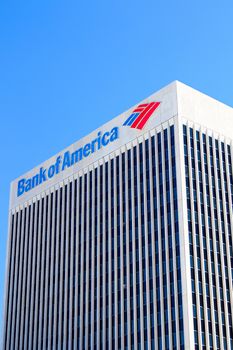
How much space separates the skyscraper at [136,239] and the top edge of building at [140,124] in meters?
0.22

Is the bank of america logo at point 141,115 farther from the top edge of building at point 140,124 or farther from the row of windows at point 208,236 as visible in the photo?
the row of windows at point 208,236

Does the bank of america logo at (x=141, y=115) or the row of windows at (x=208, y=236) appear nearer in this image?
the row of windows at (x=208, y=236)

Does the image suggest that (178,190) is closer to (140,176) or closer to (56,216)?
(140,176)

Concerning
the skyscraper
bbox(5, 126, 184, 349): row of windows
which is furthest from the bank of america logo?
A: bbox(5, 126, 184, 349): row of windows

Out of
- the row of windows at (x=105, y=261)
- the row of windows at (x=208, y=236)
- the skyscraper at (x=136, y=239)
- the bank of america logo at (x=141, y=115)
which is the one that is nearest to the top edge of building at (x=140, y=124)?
the bank of america logo at (x=141, y=115)

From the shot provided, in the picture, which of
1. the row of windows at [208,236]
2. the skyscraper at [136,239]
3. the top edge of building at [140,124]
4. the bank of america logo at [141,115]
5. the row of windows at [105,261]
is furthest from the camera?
the bank of america logo at [141,115]

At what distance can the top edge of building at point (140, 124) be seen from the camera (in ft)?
370

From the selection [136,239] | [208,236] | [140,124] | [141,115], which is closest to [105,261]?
[136,239]

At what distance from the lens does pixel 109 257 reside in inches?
4476

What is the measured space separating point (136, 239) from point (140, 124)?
19627 mm

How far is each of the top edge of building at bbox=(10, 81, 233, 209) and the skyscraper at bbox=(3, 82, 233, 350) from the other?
0.22m

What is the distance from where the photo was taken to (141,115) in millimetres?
117000

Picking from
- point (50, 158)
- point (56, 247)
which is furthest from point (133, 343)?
point (50, 158)

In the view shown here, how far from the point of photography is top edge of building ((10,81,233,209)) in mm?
112750
